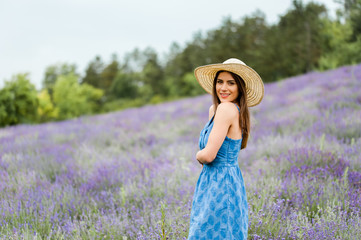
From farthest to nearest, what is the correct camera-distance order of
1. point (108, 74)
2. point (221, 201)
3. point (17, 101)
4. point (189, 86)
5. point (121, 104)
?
1. point (108, 74)
2. point (121, 104)
3. point (189, 86)
4. point (17, 101)
5. point (221, 201)

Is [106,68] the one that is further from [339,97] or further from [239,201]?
[239,201]

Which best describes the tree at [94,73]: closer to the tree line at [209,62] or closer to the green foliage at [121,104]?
the tree line at [209,62]

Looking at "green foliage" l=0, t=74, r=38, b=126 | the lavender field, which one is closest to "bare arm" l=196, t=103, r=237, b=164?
the lavender field

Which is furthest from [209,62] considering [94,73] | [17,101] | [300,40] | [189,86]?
[17,101]

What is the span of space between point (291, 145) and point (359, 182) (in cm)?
126

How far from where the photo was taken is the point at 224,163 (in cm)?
188

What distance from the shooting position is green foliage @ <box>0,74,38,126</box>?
1139 cm

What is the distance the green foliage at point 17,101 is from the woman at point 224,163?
11844 mm

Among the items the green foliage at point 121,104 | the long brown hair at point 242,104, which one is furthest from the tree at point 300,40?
the long brown hair at point 242,104

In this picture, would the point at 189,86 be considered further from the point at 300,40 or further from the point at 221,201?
the point at 221,201

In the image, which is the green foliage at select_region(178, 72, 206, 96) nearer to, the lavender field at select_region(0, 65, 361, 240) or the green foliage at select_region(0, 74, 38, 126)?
the green foliage at select_region(0, 74, 38, 126)

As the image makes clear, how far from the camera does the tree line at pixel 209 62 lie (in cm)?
1330

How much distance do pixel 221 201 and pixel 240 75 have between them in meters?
0.90

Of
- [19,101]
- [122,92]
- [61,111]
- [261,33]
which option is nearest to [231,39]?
[261,33]
